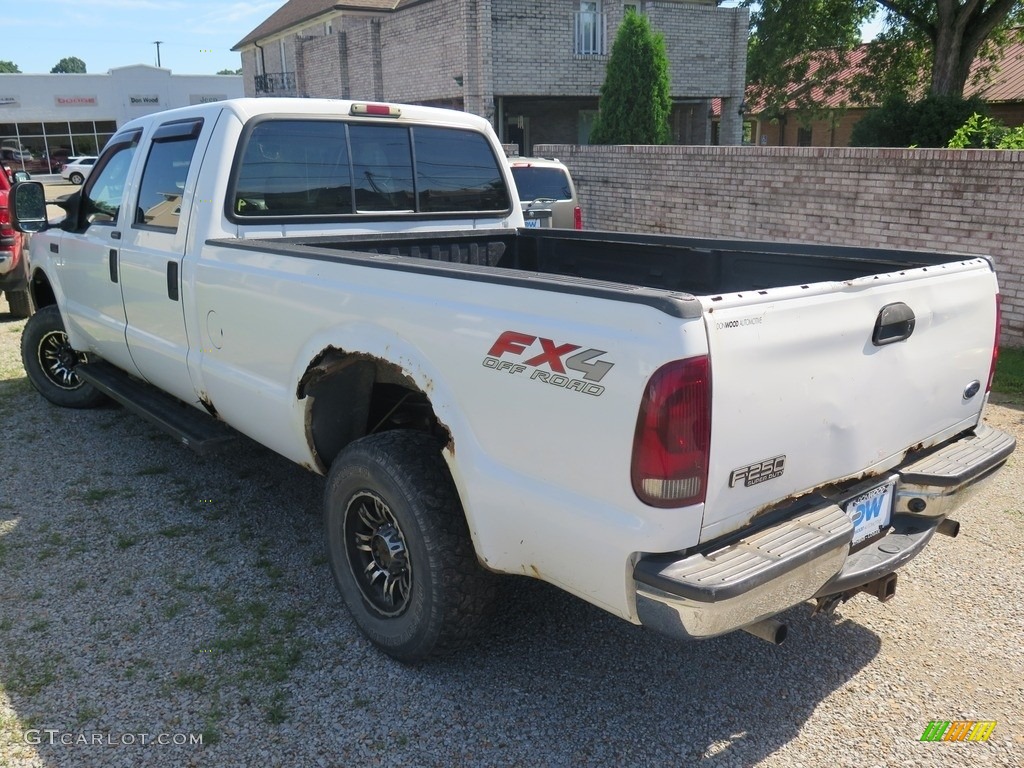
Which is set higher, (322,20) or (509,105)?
(322,20)

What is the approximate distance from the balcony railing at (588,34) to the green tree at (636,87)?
5.74 m

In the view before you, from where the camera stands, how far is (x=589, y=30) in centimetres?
2592

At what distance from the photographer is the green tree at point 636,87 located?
20.0 m

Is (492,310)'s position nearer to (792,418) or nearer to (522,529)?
(522,529)

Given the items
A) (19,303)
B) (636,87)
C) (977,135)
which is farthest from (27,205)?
(636,87)

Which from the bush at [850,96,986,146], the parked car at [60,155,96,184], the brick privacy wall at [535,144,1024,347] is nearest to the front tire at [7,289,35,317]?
the brick privacy wall at [535,144,1024,347]

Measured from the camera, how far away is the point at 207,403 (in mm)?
4262

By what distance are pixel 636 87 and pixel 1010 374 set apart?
1461cm

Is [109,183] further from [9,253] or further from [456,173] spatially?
[9,253]

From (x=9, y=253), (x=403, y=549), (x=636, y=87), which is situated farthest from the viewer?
(x=636, y=87)

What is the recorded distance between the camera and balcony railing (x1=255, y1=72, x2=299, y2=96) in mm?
35312

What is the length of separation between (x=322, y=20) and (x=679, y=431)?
109 feet

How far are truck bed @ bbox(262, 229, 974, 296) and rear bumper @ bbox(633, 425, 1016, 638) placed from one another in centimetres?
94

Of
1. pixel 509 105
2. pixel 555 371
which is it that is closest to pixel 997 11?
pixel 509 105
